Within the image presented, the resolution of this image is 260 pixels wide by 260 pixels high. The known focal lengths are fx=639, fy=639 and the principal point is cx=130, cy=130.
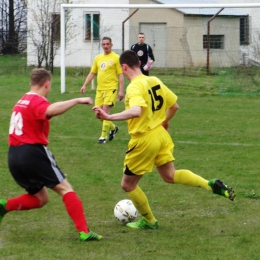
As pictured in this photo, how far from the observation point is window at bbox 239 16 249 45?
20464 millimetres

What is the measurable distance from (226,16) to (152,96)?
1764 cm

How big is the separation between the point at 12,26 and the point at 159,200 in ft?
99.4

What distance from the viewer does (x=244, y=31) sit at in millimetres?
20969

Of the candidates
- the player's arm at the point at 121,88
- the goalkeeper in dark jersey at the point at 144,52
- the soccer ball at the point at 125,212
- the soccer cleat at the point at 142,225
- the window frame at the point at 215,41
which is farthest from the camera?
the window frame at the point at 215,41

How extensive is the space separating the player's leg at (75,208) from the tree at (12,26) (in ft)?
97.8

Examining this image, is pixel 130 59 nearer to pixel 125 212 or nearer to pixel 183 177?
pixel 183 177

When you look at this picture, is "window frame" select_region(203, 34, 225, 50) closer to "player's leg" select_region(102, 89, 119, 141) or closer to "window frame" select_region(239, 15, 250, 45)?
"window frame" select_region(239, 15, 250, 45)

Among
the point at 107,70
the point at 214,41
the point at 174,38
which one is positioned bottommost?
the point at 107,70

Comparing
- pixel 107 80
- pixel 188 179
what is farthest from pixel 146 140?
pixel 107 80

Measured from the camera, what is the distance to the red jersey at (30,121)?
5.51 meters

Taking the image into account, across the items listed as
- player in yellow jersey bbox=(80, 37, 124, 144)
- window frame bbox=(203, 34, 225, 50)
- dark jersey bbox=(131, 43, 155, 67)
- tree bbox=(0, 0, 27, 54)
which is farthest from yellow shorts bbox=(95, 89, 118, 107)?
tree bbox=(0, 0, 27, 54)

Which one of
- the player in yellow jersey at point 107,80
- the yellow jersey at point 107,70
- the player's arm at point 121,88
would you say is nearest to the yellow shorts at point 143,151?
the player in yellow jersey at point 107,80

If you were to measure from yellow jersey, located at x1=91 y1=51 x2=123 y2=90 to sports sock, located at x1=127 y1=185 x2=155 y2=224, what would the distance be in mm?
5998

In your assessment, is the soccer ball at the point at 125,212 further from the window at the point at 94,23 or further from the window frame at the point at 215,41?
the window at the point at 94,23
